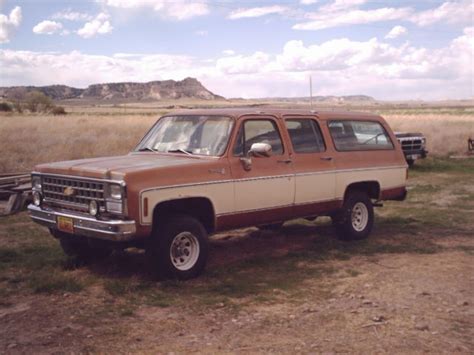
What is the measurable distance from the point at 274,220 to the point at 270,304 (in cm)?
188

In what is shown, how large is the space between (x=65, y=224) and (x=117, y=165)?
2.71 feet

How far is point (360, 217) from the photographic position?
29.9 ft

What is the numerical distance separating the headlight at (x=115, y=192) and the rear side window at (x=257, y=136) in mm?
1592

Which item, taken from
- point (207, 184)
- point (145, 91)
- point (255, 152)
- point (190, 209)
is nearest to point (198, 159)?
point (207, 184)

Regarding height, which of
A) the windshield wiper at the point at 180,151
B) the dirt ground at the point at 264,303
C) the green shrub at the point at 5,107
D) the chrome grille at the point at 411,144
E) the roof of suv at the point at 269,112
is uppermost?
the green shrub at the point at 5,107

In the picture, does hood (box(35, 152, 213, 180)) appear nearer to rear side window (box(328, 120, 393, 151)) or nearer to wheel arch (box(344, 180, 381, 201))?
rear side window (box(328, 120, 393, 151))

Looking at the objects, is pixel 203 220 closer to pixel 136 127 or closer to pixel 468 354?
pixel 468 354

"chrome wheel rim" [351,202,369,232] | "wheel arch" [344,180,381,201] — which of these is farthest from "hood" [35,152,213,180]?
"chrome wheel rim" [351,202,369,232]

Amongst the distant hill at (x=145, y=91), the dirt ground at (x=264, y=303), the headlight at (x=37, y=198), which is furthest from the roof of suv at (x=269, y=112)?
the distant hill at (x=145, y=91)

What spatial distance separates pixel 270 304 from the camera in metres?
5.87

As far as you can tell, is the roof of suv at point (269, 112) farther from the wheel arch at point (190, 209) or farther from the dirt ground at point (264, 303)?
the dirt ground at point (264, 303)

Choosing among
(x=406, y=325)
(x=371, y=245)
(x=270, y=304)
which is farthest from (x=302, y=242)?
(x=406, y=325)

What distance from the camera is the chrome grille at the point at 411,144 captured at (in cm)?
1904

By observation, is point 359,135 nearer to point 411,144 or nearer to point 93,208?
point 93,208
